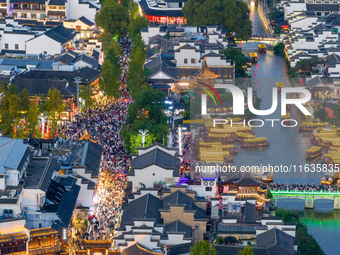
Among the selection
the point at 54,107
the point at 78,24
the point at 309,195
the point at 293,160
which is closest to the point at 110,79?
the point at 54,107

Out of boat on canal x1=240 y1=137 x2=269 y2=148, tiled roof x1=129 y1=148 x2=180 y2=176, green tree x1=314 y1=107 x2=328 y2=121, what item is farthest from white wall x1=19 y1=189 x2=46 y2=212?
green tree x1=314 y1=107 x2=328 y2=121

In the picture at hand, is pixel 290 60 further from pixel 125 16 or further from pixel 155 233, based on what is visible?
pixel 155 233

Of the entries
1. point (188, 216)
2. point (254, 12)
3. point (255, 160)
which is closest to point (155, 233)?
point (188, 216)

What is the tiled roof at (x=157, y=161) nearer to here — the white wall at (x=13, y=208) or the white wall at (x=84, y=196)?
the white wall at (x=84, y=196)

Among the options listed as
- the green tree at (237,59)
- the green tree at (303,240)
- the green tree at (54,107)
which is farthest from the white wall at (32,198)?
the green tree at (237,59)

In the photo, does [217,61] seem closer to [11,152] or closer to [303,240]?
[11,152]
